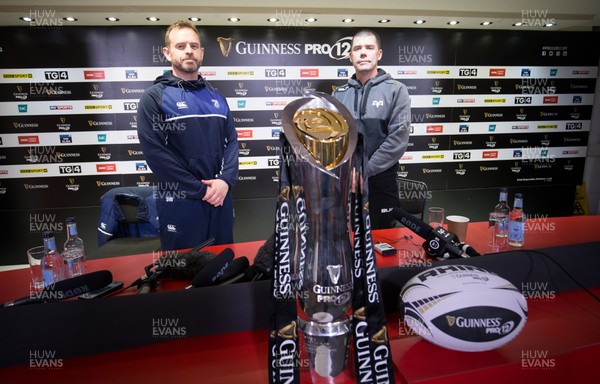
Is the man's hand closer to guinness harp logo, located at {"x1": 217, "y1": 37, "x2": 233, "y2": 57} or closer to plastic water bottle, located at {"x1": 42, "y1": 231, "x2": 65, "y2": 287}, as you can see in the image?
plastic water bottle, located at {"x1": 42, "y1": 231, "x2": 65, "y2": 287}

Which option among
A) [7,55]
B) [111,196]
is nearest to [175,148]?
[111,196]

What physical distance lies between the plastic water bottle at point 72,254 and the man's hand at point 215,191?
0.77m

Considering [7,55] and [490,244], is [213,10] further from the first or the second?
[490,244]

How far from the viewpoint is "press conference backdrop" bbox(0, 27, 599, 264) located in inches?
137

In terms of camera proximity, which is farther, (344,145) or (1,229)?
(1,229)

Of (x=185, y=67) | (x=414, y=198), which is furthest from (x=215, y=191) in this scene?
(x=414, y=198)

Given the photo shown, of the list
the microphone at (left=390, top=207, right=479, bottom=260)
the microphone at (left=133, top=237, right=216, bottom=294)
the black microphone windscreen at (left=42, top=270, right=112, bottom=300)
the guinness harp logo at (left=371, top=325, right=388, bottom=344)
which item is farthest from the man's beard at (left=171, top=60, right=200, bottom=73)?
the guinness harp logo at (left=371, top=325, right=388, bottom=344)

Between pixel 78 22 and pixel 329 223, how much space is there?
3.91 metres

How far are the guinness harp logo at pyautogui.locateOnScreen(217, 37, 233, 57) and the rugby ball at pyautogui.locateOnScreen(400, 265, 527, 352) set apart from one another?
348cm

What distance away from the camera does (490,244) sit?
1418mm

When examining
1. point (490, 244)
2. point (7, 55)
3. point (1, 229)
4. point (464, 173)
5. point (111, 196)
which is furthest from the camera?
point (464, 173)

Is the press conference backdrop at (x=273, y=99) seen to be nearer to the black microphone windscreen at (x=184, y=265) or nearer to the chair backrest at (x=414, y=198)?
the chair backrest at (x=414, y=198)

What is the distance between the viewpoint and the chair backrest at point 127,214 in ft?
7.52

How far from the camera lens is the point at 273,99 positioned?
3799mm
